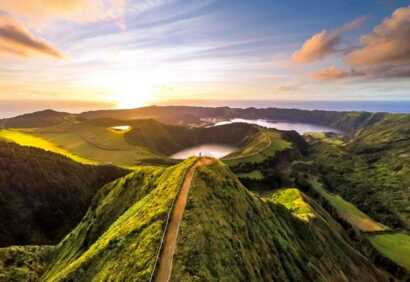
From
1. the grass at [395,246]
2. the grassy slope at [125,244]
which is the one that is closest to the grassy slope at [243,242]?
the grassy slope at [125,244]

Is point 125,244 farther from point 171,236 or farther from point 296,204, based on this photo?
point 296,204

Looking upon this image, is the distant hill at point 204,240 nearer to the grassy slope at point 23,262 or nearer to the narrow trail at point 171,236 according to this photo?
the narrow trail at point 171,236

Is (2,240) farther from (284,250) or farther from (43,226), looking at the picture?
(284,250)

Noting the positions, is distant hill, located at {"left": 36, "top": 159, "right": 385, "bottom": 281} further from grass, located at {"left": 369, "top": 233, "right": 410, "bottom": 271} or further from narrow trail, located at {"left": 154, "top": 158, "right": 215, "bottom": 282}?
grass, located at {"left": 369, "top": 233, "right": 410, "bottom": 271}

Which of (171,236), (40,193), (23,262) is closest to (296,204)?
(171,236)

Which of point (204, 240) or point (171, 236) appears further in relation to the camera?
point (171, 236)

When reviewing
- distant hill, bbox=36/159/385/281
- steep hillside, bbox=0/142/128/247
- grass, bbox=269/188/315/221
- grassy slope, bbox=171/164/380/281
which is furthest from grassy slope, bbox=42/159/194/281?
grass, bbox=269/188/315/221
